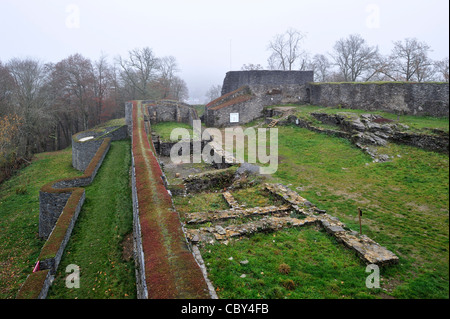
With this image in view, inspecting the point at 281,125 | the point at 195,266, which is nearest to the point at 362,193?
the point at 195,266

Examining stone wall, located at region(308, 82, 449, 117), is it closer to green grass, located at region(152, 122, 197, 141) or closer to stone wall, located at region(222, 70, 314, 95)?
stone wall, located at region(222, 70, 314, 95)

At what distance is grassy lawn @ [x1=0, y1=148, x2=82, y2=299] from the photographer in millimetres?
9094

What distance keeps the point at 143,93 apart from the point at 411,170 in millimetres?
38668

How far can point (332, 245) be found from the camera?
262 inches

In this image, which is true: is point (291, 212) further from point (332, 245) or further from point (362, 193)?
point (362, 193)

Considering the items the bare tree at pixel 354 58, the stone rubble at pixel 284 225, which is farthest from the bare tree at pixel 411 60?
the stone rubble at pixel 284 225

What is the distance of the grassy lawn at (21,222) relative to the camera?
9094 millimetres

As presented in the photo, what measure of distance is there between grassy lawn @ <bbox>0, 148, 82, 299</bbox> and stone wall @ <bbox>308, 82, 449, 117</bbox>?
660 inches

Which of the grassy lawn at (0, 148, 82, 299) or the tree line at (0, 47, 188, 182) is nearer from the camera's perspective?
the grassy lawn at (0, 148, 82, 299)

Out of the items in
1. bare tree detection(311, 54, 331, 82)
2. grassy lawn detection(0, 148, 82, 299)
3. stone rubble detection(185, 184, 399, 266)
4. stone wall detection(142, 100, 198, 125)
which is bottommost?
grassy lawn detection(0, 148, 82, 299)

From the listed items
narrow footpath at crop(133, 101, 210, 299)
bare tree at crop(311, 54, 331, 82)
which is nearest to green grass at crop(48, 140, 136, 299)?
narrow footpath at crop(133, 101, 210, 299)

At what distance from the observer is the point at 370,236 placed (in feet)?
22.8

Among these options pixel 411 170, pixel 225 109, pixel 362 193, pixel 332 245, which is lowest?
pixel 332 245
